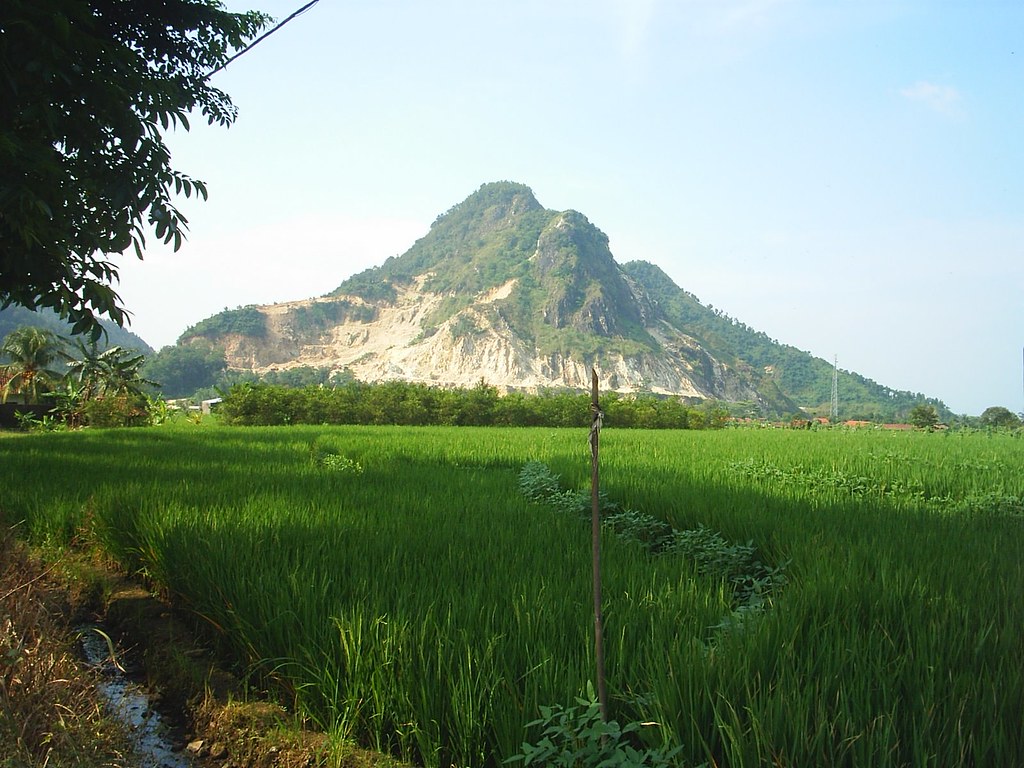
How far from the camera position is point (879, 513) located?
4629 millimetres

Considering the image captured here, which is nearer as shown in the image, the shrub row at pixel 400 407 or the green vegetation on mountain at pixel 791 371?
the shrub row at pixel 400 407

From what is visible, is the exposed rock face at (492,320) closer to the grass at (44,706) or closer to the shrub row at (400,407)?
the shrub row at (400,407)

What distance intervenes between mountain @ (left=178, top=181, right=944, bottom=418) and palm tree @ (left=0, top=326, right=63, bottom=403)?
874 inches

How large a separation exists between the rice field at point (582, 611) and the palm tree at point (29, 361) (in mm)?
24942

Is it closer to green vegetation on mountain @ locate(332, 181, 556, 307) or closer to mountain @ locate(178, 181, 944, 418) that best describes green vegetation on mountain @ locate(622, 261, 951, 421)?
mountain @ locate(178, 181, 944, 418)

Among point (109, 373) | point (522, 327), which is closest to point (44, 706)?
point (109, 373)

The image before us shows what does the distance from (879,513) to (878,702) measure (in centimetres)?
343

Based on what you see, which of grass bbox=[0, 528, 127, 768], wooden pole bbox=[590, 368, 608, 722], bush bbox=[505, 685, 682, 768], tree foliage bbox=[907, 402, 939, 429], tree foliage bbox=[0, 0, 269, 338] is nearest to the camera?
wooden pole bbox=[590, 368, 608, 722]

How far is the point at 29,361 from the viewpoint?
2584cm

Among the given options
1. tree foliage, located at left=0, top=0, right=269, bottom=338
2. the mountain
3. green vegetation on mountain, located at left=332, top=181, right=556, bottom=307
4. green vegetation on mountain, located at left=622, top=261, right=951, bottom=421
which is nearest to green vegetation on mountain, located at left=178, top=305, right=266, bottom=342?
the mountain

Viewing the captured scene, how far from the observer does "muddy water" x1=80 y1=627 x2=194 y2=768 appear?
209cm

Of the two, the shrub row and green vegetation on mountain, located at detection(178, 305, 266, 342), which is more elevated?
green vegetation on mountain, located at detection(178, 305, 266, 342)

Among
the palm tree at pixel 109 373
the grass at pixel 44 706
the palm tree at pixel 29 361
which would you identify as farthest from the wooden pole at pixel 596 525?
the palm tree at pixel 29 361

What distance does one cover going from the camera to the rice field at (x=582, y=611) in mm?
1599
